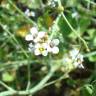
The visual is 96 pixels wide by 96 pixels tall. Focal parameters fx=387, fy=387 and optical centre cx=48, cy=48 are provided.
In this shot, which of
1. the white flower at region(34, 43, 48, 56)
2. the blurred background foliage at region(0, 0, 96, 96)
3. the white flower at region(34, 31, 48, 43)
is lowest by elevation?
the blurred background foliage at region(0, 0, 96, 96)

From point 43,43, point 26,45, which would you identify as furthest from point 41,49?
point 26,45

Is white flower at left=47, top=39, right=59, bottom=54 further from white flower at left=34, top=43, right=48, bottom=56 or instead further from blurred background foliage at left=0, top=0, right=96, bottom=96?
blurred background foliage at left=0, top=0, right=96, bottom=96

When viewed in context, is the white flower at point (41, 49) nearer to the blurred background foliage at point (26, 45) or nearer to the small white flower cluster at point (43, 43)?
the small white flower cluster at point (43, 43)

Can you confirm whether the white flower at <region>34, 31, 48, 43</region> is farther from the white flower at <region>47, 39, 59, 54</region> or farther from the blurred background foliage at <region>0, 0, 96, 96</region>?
the blurred background foliage at <region>0, 0, 96, 96</region>

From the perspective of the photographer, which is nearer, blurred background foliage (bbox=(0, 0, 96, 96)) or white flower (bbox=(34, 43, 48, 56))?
white flower (bbox=(34, 43, 48, 56))

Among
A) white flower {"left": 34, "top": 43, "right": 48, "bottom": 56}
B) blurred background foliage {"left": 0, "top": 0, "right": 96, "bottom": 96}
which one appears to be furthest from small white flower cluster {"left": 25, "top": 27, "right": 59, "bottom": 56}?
blurred background foliage {"left": 0, "top": 0, "right": 96, "bottom": 96}

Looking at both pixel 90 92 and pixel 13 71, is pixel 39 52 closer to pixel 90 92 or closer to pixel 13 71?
pixel 90 92

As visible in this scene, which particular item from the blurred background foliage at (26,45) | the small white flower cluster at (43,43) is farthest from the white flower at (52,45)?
the blurred background foliage at (26,45)

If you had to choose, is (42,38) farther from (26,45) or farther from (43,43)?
(26,45)

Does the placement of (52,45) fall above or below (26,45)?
above

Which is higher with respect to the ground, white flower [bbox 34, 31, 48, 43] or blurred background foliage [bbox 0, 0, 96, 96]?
white flower [bbox 34, 31, 48, 43]

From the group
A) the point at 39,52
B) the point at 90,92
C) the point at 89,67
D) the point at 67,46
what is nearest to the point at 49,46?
the point at 39,52

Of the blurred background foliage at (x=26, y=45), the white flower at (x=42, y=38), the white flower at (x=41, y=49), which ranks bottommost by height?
the blurred background foliage at (x=26, y=45)
